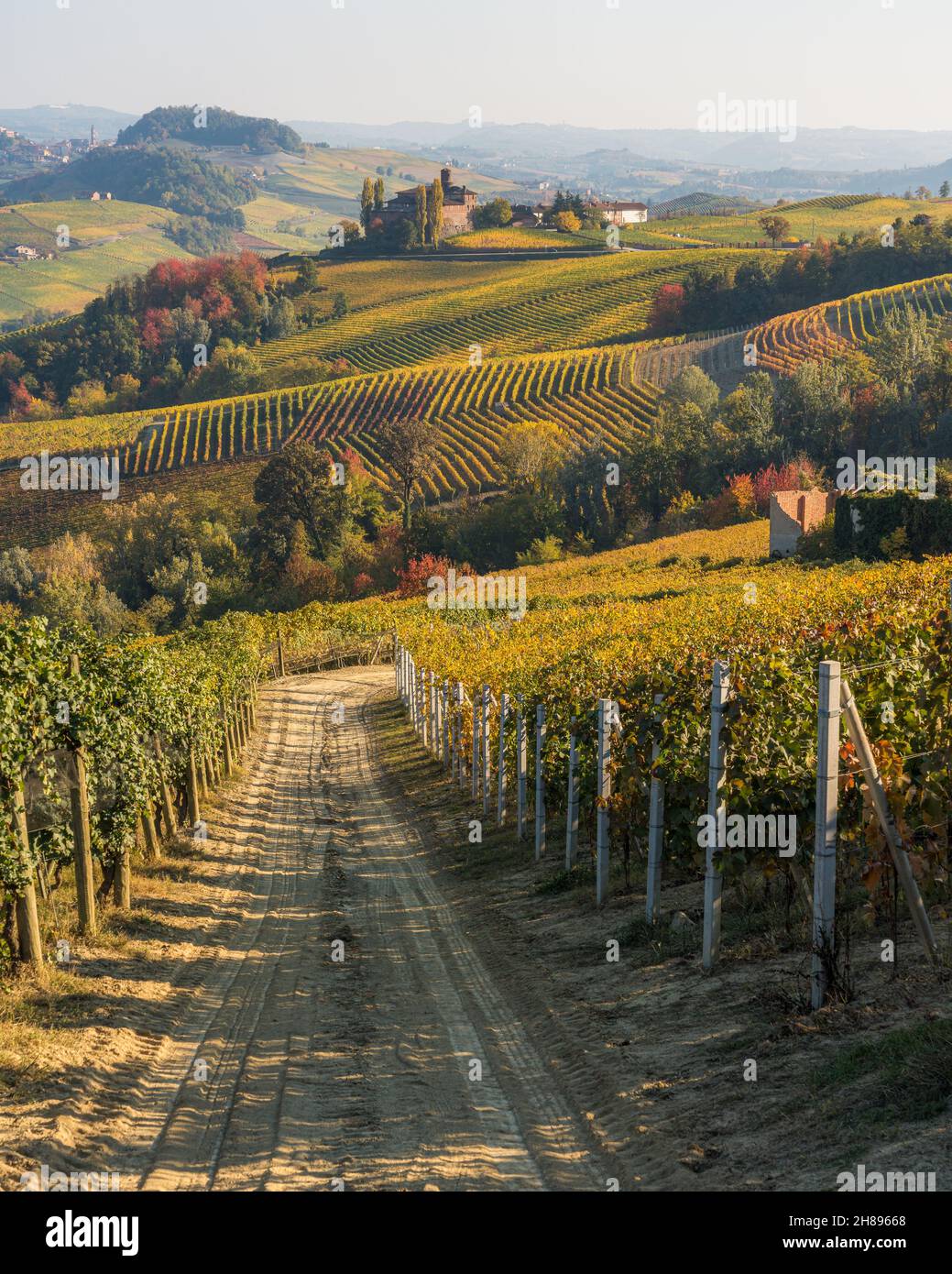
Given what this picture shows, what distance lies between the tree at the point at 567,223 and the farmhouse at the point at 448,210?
1496cm

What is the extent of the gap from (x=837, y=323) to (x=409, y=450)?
39.0m

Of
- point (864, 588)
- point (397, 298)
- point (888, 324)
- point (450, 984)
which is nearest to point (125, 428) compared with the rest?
point (397, 298)

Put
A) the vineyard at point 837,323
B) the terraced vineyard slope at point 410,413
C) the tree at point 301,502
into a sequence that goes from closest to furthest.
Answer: the tree at point 301,502, the terraced vineyard slope at point 410,413, the vineyard at point 837,323

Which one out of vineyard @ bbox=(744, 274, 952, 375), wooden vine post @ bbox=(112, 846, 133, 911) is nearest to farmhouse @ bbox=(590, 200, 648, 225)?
vineyard @ bbox=(744, 274, 952, 375)

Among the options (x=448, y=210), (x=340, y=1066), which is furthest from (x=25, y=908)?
(x=448, y=210)

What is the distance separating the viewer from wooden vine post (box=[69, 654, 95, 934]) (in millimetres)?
11704

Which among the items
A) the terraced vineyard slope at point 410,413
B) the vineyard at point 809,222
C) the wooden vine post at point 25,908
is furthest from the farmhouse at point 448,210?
the wooden vine post at point 25,908

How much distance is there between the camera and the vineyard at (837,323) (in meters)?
98.3

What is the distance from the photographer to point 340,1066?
8.46 meters

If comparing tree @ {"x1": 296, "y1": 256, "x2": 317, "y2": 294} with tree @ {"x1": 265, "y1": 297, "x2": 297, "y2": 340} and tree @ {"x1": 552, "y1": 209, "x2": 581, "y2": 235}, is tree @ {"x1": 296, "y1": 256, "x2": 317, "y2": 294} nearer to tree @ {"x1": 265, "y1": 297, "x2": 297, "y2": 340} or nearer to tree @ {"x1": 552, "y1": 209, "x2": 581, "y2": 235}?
tree @ {"x1": 265, "y1": 297, "x2": 297, "y2": 340}

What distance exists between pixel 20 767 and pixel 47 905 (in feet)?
10.4

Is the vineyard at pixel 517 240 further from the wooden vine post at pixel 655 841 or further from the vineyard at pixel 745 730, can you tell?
the wooden vine post at pixel 655 841

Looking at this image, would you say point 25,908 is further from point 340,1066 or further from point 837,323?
point 837,323

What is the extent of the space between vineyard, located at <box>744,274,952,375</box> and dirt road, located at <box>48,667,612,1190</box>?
87893 mm
